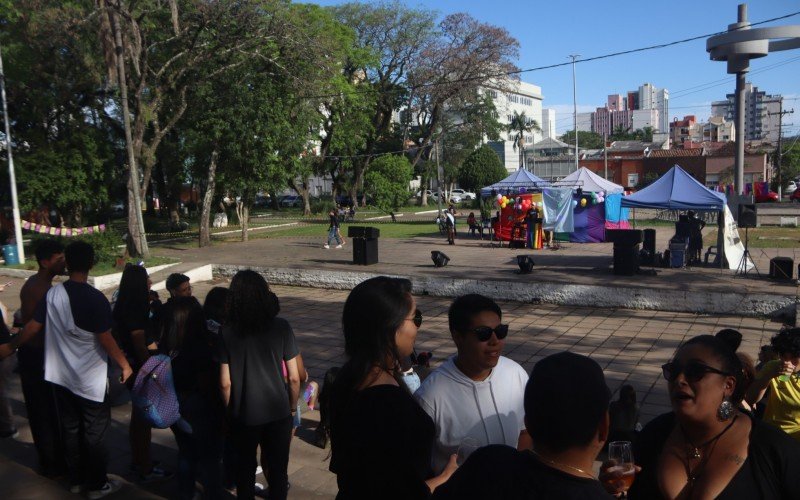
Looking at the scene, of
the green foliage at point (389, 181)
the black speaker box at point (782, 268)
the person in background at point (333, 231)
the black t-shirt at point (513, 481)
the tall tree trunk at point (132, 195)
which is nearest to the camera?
the black t-shirt at point (513, 481)

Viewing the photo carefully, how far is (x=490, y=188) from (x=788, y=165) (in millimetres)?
56357

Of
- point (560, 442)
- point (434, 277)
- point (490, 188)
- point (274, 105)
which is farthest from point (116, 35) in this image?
point (560, 442)

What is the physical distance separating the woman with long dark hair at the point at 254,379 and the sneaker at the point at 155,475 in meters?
1.39

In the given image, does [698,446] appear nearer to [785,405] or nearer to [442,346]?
[785,405]

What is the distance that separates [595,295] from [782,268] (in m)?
3.77

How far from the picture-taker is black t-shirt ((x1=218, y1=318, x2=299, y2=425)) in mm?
3600

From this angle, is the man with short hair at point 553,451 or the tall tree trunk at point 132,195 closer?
the man with short hair at point 553,451

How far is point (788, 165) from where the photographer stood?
66.4m

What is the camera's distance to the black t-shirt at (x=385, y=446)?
214cm

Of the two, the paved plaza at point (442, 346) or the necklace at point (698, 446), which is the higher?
the necklace at point (698, 446)

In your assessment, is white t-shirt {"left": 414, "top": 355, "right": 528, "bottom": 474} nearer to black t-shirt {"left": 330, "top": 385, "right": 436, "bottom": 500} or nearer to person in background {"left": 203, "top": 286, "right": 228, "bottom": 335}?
black t-shirt {"left": 330, "top": 385, "right": 436, "bottom": 500}

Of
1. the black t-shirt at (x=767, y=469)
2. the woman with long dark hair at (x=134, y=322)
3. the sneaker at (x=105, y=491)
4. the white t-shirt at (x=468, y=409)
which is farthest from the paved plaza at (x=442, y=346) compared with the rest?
the black t-shirt at (x=767, y=469)

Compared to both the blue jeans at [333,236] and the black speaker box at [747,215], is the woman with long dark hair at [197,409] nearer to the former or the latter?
the black speaker box at [747,215]

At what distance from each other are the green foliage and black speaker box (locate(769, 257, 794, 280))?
25.0m
